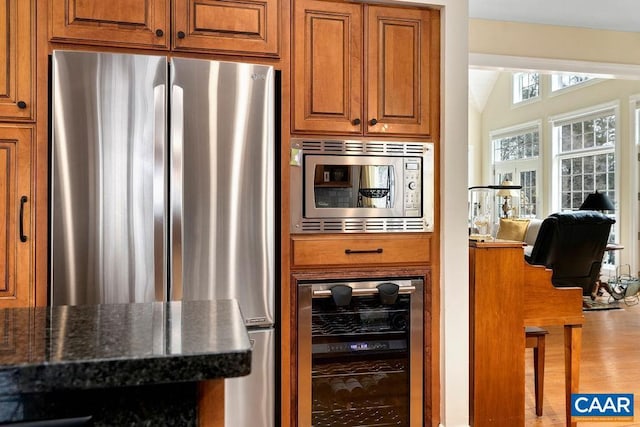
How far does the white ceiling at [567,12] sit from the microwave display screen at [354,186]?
223 centimetres

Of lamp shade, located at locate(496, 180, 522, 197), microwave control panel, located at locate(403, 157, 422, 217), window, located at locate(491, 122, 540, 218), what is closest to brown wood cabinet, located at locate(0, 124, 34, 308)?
microwave control panel, located at locate(403, 157, 422, 217)

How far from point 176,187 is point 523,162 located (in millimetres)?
7483

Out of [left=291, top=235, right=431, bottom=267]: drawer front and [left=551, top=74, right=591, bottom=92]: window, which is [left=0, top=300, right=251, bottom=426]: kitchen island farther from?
[left=551, top=74, right=591, bottom=92]: window

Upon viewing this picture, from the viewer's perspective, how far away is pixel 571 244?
14.8 feet

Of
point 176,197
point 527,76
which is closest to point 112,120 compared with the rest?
point 176,197

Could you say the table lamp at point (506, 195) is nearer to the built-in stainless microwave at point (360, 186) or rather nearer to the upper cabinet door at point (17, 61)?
the built-in stainless microwave at point (360, 186)

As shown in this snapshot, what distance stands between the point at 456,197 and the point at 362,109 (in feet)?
2.01

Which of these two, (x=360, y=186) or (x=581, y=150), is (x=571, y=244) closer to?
(x=581, y=150)

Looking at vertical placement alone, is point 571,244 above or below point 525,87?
below

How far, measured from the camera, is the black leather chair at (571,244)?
441 cm

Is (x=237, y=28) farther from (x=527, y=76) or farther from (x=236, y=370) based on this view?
(x=527, y=76)

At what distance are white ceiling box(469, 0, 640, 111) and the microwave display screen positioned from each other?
7.29 feet

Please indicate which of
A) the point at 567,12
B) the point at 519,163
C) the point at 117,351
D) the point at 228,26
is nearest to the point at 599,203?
the point at 519,163

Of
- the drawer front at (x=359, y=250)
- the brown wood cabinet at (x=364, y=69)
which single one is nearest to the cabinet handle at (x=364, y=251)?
the drawer front at (x=359, y=250)
